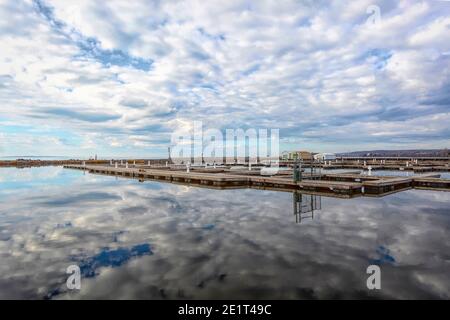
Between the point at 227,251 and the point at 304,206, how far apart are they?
361 inches

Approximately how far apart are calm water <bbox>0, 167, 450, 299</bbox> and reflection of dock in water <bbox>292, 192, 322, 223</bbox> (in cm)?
23

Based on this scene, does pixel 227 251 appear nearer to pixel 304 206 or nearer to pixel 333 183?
pixel 304 206

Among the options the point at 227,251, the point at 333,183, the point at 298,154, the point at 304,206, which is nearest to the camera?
the point at 227,251

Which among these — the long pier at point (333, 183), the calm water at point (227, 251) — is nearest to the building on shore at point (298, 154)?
the long pier at point (333, 183)

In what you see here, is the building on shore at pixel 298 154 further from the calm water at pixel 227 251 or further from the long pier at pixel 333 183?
the calm water at pixel 227 251

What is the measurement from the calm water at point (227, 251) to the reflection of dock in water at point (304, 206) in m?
0.23

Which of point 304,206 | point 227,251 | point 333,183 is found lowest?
point 227,251

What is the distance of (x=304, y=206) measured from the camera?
17375 millimetres

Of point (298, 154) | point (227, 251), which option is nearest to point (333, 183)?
point (298, 154)

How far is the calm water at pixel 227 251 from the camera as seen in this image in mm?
7031

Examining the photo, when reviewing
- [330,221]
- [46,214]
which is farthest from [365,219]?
[46,214]

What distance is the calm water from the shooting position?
7031mm
